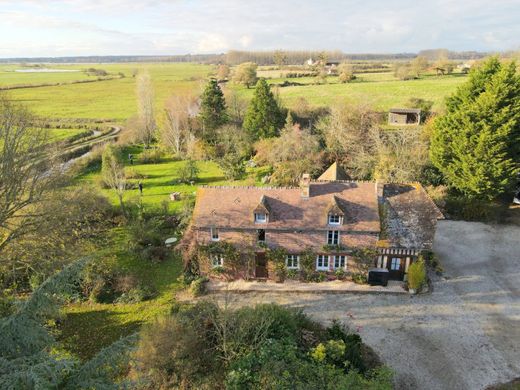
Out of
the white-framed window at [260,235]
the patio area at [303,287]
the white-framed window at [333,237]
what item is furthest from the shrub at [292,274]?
the white-framed window at [333,237]

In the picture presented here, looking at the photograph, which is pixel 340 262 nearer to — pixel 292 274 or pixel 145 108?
pixel 292 274

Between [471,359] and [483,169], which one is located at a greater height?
[483,169]

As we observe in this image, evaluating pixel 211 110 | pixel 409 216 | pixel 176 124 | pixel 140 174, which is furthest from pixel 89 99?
pixel 409 216

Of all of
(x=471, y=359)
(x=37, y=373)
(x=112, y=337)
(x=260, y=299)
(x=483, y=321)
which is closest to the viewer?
(x=37, y=373)

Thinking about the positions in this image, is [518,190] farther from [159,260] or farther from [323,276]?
[159,260]

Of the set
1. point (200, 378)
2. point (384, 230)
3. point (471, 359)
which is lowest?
point (471, 359)

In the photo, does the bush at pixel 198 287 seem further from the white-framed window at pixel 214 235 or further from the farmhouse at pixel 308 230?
the white-framed window at pixel 214 235

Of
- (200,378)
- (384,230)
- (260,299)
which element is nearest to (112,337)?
(200,378)
